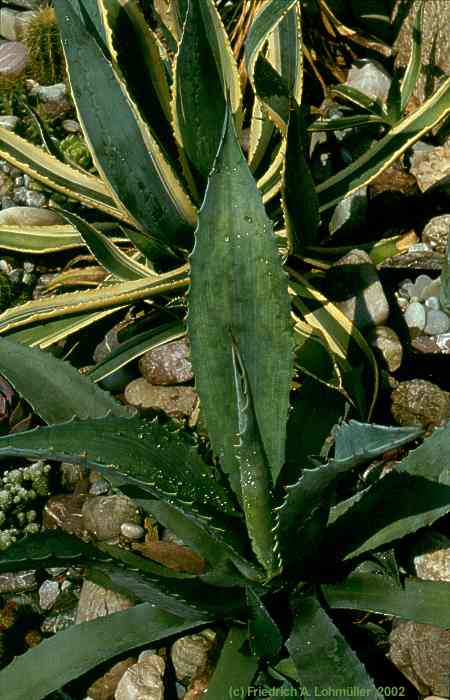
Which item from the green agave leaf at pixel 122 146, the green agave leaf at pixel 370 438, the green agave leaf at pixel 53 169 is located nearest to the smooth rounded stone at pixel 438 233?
the green agave leaf at pixel 122 146

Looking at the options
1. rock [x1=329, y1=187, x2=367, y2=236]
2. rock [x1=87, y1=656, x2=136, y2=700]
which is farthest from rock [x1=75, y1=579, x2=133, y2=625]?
Result: rock [x1=329, y1=187, x2=367, y2=236]

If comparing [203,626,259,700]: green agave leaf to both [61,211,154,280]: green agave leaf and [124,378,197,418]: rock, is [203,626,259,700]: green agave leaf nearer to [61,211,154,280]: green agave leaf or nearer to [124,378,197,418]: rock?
[124,378,197,418]: rock

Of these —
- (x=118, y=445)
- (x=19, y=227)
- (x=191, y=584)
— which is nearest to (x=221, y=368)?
(x=118, y=445)

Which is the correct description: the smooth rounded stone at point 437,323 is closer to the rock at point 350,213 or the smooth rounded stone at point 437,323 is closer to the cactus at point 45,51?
the rock at point 350,213

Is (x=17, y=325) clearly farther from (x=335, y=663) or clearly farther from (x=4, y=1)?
(x=4, y=1)

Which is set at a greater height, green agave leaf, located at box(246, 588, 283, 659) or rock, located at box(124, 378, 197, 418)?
rock, located at box(124, 378, 197, 418)

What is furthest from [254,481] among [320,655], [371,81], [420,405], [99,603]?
[371,81]

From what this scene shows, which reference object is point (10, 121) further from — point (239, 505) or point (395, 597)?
point (395, 597)
